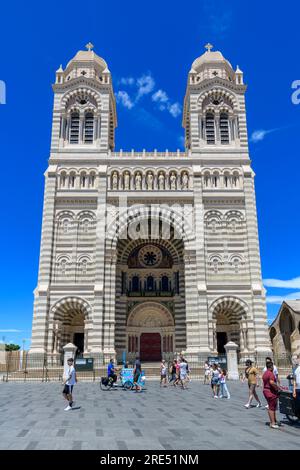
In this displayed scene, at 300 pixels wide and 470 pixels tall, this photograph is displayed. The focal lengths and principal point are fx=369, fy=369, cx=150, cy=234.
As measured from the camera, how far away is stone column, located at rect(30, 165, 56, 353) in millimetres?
30672

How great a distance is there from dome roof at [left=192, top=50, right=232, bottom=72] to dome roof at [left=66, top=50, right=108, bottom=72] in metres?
10.1

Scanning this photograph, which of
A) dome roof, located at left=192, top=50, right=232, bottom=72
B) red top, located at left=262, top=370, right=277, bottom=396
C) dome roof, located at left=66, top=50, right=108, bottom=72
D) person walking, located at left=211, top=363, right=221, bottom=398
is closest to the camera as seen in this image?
red top, located at left=262, top=370, right=277, bottom=396

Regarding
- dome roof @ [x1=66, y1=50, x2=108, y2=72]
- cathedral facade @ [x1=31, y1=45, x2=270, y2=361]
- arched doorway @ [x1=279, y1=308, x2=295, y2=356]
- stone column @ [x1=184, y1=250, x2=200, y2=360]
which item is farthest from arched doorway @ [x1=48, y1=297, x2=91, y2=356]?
arched doorway @ [x1=279, y1=308, x2=295, y2=356]

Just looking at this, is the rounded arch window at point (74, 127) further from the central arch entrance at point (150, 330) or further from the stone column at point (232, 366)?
the stone column at point (232, 366)

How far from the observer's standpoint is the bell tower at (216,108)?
37.3 meters

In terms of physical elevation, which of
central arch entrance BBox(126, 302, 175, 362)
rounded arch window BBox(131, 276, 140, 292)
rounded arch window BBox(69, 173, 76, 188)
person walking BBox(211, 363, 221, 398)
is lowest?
person walking BBox(211, 363, 221, 398)

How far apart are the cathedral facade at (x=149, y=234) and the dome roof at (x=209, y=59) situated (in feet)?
0.71

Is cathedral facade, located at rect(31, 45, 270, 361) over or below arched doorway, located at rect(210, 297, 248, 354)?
over

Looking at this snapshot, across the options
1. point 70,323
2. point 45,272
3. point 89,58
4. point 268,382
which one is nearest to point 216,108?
point 89,58

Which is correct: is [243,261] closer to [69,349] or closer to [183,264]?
[183,264]

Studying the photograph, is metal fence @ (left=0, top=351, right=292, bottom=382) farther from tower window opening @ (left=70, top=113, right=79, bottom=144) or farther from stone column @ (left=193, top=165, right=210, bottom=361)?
tower window opening @ (left=70, top=113, right=79, bottom=144)

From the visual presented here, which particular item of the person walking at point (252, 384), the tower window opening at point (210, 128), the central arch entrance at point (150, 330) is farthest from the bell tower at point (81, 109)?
the person walking at point (252, 384)

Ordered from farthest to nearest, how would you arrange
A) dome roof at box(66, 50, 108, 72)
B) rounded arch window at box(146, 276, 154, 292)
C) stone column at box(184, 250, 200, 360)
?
dome roof at box(66, 50, 108, 72) < rounded arch window at box(146, 276, 154, 292) < stone column at box(184, 250, 200, 360)

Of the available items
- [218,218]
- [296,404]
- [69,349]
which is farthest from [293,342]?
[296,404]
